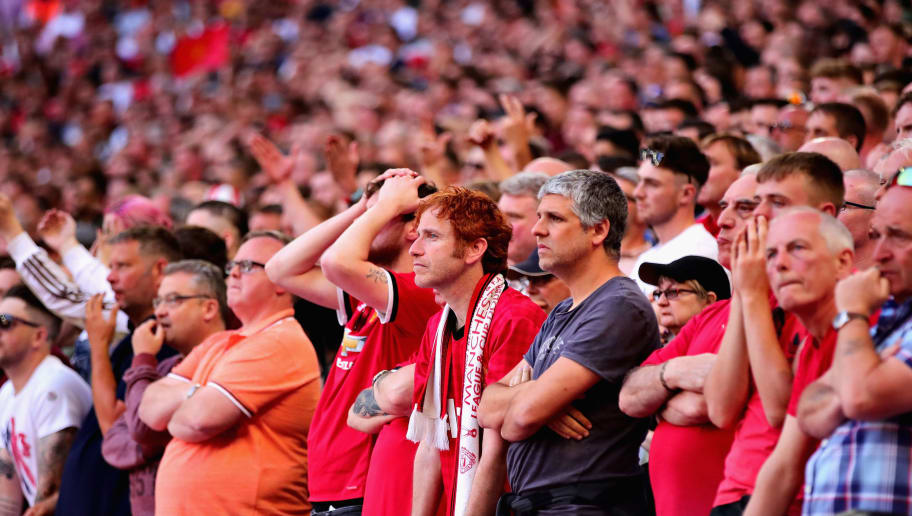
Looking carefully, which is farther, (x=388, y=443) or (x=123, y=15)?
(x=123, y=15)

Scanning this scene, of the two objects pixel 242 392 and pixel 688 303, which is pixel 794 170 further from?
pixel 242 392

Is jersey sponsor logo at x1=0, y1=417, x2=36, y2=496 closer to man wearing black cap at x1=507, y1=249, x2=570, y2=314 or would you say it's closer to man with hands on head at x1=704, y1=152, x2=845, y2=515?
man wearing black cap at x1=507, y1=249, x2=570, y2=314

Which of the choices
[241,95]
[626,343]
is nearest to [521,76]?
[241,95]

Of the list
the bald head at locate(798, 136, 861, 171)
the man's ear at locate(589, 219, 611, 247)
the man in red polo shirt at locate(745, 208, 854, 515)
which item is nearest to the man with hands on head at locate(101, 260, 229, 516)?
the man's ear at locate(589, 219, 611, 247)

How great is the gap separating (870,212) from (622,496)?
4.54ft

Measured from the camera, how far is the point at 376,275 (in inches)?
181

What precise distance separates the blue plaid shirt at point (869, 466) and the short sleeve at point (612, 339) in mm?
898

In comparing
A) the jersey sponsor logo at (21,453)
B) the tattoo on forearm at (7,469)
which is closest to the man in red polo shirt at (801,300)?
the jersey sponsor logo at (21,453)

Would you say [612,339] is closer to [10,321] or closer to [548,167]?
[548,167]

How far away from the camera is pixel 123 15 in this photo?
21.0 m

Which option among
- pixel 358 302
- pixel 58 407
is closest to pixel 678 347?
pixel 358 302

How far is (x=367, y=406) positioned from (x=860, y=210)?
201 centimetres

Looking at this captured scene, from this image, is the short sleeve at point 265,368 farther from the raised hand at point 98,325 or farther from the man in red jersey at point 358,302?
the raised hand at point 98,325

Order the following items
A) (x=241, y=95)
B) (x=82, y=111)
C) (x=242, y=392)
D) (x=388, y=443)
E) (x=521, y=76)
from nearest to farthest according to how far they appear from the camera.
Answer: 1. (x=388, y=443)
2. (x=242, y=392)
3. (x=521, y=76)
4. (x=241, y=95)
5. (x=82, y=111)
